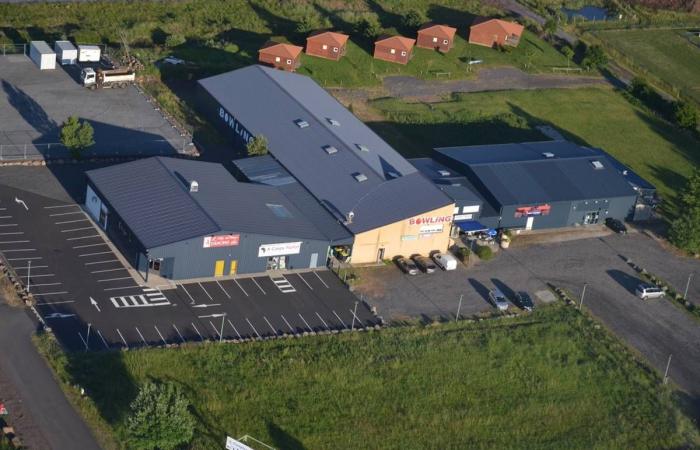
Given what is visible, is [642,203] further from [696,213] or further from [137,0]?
[137,0]

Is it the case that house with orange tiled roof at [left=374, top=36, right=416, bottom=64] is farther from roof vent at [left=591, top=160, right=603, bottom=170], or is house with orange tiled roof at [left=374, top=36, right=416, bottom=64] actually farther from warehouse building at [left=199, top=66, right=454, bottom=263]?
roof vent at [left=591, top=160, right=603, bottom=170]

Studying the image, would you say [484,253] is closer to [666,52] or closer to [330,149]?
[330,149]

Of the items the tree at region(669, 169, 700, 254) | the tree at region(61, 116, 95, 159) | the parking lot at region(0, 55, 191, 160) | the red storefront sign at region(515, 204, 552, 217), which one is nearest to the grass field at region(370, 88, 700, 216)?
the tree at region(669, 169, 700, 254)

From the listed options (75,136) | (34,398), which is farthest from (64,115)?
(34,398)

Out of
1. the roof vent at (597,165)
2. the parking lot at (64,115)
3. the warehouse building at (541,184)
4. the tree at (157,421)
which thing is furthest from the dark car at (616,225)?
the tree at (157,421)

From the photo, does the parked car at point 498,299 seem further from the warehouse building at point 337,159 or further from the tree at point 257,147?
the tree at point 257,147

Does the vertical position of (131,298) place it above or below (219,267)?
below
